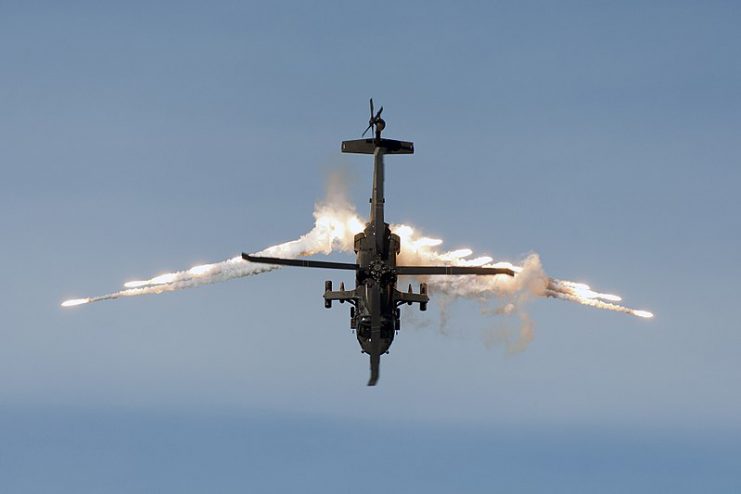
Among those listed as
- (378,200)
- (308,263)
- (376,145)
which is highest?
(376,145)

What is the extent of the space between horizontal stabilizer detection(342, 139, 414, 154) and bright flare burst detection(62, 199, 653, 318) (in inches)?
385

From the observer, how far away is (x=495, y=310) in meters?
162

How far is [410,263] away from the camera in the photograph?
539 ft

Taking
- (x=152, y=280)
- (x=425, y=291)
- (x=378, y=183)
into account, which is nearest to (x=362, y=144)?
(x=378, y=183)

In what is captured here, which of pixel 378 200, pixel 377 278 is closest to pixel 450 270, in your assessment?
pixel 377 278

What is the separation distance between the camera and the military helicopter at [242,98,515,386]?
14738 centimetres

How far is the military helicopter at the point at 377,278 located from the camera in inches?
5802

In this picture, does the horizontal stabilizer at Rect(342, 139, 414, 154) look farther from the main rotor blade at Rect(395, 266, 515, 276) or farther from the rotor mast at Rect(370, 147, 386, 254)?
the main rotor blade at Rect(395, 266, 515, 276)

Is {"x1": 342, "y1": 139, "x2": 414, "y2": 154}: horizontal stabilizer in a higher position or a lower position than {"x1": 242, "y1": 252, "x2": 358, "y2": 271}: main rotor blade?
higher

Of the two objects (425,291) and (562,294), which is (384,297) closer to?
(425,291)

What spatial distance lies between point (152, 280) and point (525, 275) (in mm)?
42191

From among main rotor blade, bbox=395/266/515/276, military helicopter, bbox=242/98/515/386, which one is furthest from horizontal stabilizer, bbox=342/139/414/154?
main rotor blade, bbox=395/266/515/276

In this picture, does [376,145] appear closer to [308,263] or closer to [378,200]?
[378,200]

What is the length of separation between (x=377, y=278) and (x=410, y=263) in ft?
52.6
